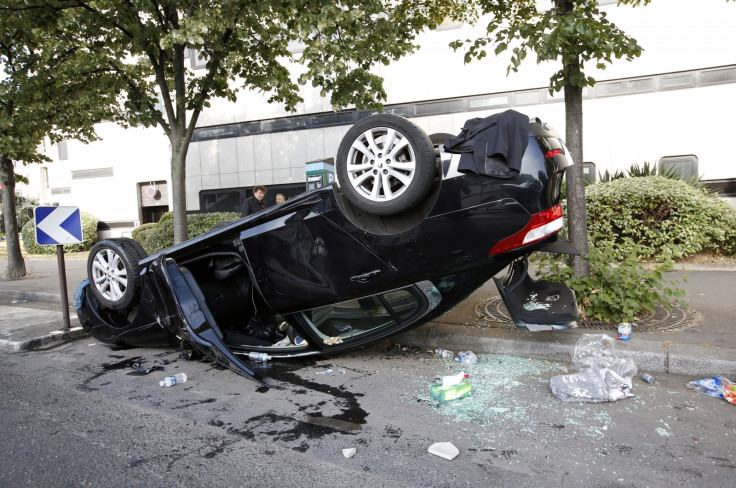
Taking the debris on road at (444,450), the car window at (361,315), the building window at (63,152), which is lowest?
the debris on road at (444,450)

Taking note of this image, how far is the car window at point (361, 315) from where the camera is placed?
366cm

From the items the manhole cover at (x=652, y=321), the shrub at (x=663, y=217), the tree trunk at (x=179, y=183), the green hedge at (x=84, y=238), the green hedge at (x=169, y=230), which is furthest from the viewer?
the green hedge at (x=84, y=238)

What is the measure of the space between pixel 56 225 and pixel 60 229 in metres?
0.07

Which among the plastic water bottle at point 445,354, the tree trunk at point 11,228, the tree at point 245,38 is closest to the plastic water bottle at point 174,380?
the plastic water bottle at point 445,354

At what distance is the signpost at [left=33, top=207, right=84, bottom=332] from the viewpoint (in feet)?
18.7

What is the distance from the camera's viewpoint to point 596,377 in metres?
3.41

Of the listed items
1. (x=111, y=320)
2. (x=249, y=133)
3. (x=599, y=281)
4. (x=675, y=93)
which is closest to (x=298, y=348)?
(x=111, y=320)

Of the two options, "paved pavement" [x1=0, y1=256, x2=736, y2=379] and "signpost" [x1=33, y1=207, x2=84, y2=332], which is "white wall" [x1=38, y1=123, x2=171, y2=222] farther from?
"signpost" [x1=33, y1=207, x2=84, y2=332]

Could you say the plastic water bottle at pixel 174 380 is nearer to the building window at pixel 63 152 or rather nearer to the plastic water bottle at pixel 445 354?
the plastic water bottle at pixel 445 354

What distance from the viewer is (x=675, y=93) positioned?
34.9 ft

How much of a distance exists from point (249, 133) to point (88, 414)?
1256 centimetres

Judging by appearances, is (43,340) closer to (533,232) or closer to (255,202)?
(255,202)

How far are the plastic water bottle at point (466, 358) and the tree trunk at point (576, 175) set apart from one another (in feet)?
5.16

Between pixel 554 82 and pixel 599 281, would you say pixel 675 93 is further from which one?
pixel 599 281
